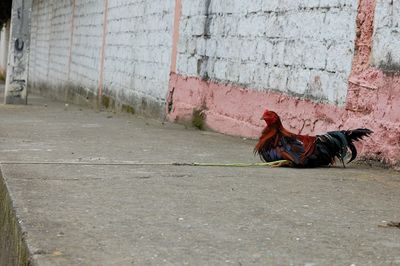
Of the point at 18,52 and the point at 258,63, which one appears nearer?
the point at 258,63

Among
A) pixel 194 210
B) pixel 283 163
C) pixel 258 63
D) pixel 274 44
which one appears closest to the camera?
pixel 194 210

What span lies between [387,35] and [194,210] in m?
2.11

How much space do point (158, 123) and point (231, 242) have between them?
225 inches

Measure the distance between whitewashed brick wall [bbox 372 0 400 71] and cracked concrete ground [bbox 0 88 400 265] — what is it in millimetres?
675

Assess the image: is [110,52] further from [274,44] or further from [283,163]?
[283,163]

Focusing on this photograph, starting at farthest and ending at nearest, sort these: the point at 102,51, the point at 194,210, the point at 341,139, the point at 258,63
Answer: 1. the point at 102,51
2. the point at 258,63
3. the point at 341,139
4. the point at 194,210

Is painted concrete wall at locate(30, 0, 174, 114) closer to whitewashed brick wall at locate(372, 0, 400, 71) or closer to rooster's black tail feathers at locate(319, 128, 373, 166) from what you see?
whitewashed brick wall at locate(372, 0, 400, 71)

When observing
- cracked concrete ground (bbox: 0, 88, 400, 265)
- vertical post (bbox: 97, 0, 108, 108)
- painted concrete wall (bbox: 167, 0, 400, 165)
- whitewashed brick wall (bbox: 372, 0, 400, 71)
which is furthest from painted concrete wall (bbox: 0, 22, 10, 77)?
whitewashed brick wall (bbox: 372, 0, 400, 71)

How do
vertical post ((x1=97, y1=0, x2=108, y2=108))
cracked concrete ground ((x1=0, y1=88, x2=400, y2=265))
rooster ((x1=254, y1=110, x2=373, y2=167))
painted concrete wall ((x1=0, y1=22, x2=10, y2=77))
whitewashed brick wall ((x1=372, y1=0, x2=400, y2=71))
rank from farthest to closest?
painted concrete wall ((x1=0, y1=22, x2=10, y2=77)), vertical post ((x1=97, y1=0, x2=108, y2=108)), whitewashed brick wall ((x1=372, y1=0, x2=400, y2=71)), rooster ((x1=254, y1=110, x2=373, y2=167)), cracked concrete ground ((x1=0, y1=88, x2=400, y2=265))

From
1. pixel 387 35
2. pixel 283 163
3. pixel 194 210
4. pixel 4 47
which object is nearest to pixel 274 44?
pixel 387 35

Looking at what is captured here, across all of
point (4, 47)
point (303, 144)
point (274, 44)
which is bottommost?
point (4, 47)

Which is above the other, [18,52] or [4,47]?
[18,52]

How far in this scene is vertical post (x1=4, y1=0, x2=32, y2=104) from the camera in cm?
1117

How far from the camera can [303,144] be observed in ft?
14.0
